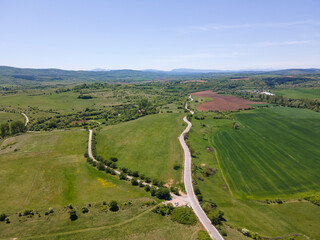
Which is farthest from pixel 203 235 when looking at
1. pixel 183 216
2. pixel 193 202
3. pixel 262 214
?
pixel 262 214

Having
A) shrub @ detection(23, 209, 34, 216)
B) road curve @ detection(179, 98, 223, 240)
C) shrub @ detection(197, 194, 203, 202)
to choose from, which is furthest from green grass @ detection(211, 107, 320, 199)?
shrub @ detection(23, 209, 34, 216)

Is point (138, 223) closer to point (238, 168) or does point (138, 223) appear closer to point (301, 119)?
point (238, 168)

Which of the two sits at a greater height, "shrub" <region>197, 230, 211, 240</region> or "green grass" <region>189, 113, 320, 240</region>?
"shrub" <region>197, 230, 211, 240</region>

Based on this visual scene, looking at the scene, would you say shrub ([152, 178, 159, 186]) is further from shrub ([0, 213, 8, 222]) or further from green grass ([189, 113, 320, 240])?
shrub ([0, 213, 8, 222])

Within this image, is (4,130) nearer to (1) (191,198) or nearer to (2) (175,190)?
(2) (175,190)

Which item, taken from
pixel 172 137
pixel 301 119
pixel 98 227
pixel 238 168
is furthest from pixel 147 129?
pixel 301 119

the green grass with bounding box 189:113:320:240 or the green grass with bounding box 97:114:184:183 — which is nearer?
the green grass with bounding box 189:113:320:240

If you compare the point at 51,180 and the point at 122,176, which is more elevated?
the point at 122,176
